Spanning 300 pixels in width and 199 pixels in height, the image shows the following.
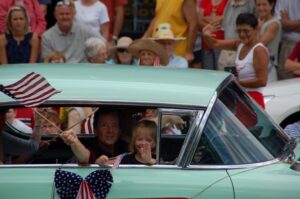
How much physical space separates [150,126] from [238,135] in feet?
1.82

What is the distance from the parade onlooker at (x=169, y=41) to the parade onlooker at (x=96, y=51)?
0.75 meters

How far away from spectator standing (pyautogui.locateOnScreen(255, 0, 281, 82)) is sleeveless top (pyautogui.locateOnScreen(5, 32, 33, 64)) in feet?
9.20

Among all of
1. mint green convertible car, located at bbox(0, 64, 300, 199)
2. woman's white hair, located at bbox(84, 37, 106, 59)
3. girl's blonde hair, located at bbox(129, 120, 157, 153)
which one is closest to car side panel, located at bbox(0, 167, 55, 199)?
mint green convertible car, located at bbox(0, 64, 300, 199)

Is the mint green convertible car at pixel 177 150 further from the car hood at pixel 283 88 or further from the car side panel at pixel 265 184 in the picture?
the car hood at pixel 283 88

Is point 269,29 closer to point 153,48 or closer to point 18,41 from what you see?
point 153,48

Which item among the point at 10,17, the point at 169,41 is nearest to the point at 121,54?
the point at 169,41

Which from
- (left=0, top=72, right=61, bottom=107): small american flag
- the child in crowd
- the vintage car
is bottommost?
the vintage car

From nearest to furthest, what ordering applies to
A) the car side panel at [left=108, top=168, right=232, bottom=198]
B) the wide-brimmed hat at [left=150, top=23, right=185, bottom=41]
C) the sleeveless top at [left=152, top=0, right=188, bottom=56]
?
the car side panel at [left=108, top=168, right=232, bottom=198] < the wide-brimmed hat at [left=150, top=23, right=185, bottom=41] < the sleeveless top at [left=152, top=0, right=188, bottom=56]

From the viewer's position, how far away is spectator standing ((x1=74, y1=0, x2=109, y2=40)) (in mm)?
13289

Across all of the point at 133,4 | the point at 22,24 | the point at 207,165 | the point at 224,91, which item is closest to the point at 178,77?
the point at 224,91

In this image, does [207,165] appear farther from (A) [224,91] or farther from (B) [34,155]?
(B) [34,155]

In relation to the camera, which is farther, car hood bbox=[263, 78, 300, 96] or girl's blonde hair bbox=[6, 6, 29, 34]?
girl's blonde hair bbox=[6, 6, 29, 34]

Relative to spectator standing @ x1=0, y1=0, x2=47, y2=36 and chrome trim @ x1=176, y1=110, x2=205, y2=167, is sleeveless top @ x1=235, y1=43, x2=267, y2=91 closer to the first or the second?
spectator standing @ x1=0, y1=0, x2=47, y2=36

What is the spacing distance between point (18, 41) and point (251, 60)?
3.11 m
